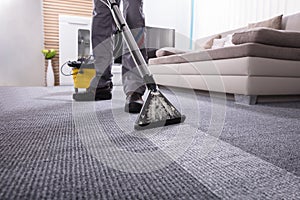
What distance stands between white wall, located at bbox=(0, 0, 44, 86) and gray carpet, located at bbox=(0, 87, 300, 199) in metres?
3.02

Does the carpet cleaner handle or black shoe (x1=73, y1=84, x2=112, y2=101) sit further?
black shoe (x1=73, y1=84, x2=112, y2=101)

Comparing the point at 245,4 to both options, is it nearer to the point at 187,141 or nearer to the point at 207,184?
the point at 187,141

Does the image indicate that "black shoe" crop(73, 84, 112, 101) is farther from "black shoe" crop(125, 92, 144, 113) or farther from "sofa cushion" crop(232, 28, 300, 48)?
"sofa cushion" crop(232, 28, 300, 48)

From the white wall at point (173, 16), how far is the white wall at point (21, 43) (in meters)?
1.93

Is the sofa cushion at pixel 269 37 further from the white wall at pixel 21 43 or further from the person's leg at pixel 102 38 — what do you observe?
the white wall at pixel 21 43

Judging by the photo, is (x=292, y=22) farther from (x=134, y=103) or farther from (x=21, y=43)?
(x=21, y=43)

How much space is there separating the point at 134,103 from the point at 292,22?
69.8 inches

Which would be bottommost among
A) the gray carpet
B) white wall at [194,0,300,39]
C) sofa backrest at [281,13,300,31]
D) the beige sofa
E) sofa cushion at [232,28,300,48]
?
the gray carpet

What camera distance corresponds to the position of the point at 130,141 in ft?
1.90

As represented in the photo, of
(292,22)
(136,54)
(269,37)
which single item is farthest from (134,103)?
(292,22)

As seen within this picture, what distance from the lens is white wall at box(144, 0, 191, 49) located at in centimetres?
436

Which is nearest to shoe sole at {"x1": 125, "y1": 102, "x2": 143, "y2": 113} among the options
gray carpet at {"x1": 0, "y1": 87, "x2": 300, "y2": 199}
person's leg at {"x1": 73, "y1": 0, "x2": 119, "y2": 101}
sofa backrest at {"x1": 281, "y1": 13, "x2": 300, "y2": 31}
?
gray carpet at {"x1": 0, "y1": 87, "x2": 300, "y2": 199}

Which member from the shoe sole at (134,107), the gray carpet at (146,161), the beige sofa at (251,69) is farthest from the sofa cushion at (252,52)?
the shoe sole at (134,107)

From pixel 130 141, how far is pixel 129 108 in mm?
382
